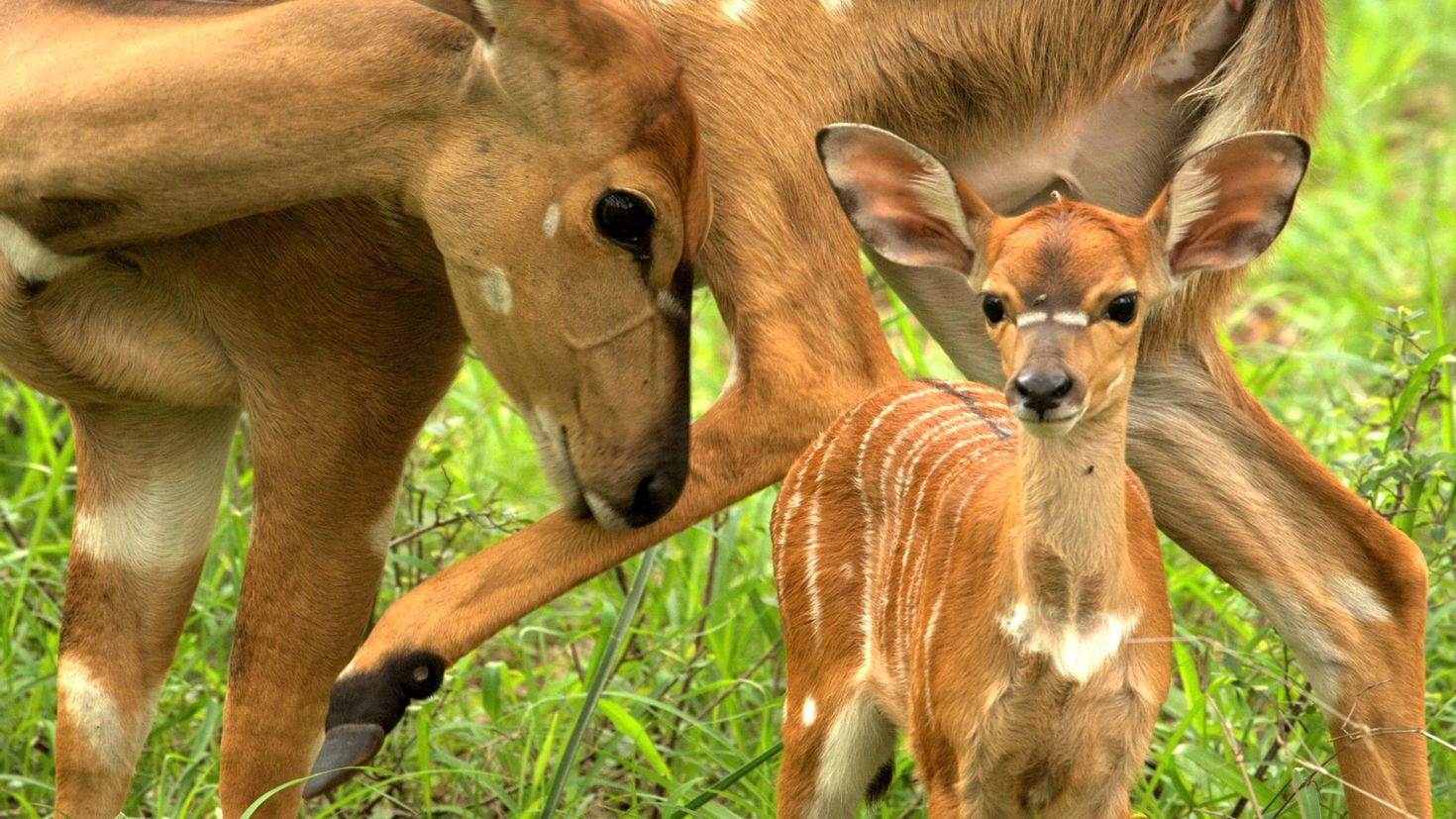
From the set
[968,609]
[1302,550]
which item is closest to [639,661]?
[1302,550]

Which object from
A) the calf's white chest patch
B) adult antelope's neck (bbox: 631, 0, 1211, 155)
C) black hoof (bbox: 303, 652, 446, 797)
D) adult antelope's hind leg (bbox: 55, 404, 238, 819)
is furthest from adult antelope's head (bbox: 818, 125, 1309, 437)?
adult antelope's hind leg (bbox: 55, 404, 238, 819)

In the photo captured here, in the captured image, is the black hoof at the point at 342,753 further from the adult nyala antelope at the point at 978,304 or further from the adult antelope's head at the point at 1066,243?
the adult antelope's head at the point at 1066,243

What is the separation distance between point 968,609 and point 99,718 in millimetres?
1978

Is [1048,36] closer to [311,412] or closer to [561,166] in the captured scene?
[561,166]

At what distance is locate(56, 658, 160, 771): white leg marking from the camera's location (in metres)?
4.42

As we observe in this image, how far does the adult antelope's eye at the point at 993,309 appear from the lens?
3.26m

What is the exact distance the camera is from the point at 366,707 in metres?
3.78

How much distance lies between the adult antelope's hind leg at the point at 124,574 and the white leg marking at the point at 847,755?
1.56m

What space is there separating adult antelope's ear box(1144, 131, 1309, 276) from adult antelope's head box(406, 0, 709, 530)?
91 cm

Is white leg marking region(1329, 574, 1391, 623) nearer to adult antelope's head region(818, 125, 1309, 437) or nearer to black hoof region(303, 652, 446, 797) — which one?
adult antelope's head region(818, 125, 1309, 437)

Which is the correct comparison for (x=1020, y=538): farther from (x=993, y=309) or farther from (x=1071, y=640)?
(x=993, y=309)

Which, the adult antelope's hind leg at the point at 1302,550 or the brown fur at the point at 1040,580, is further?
the adult antelope's hind leg at the point at 1302,550

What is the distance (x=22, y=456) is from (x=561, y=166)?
2.57m

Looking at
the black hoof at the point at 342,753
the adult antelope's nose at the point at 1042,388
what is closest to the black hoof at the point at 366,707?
the black hoof at the point at 342,753
